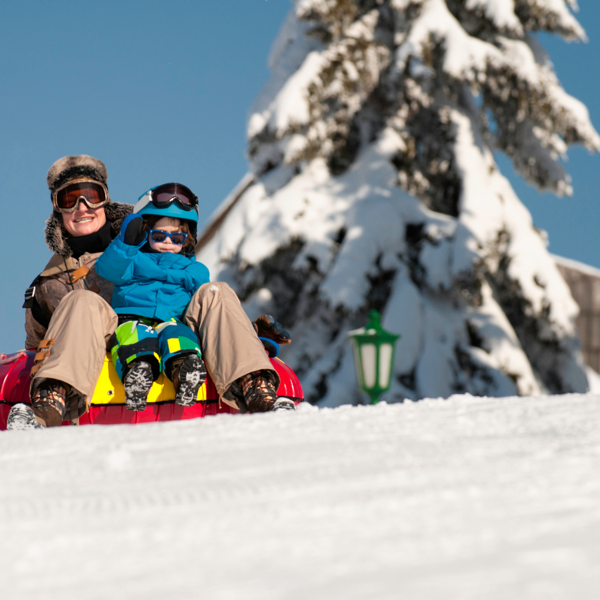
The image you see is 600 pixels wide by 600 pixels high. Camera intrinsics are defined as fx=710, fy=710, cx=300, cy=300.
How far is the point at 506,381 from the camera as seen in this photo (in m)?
7.66

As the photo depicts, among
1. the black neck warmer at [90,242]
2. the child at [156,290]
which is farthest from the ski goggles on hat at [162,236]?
the black neck warmer at [90,242]

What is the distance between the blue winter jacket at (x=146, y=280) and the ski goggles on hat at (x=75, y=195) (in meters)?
0.53

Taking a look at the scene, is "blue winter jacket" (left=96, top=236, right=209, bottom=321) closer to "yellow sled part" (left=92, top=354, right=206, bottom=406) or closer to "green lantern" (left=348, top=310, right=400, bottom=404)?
"yellow sled part" (left=92, top=354, right=206, bottom=406)

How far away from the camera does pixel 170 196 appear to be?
336 centimetres

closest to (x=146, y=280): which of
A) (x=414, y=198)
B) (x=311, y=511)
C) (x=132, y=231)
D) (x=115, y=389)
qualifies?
(x=132, y=231)

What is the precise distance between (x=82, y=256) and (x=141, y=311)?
66 cm

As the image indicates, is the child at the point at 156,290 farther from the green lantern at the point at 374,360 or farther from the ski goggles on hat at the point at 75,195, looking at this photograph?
the green lantern at the point at 374,360

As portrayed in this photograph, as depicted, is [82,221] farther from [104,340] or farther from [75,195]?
[104,340]

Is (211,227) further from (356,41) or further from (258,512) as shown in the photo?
(258,512)

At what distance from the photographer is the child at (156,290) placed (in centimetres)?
290

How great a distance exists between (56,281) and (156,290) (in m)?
0.59

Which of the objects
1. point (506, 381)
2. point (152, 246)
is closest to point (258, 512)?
point (152, 246)

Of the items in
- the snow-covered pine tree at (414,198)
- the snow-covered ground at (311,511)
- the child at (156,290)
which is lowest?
the snow-covered ground at (311,511)

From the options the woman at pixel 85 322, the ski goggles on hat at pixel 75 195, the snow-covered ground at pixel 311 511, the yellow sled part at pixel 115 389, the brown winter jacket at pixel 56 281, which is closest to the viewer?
the snow-covered ground at pixel 311 511
